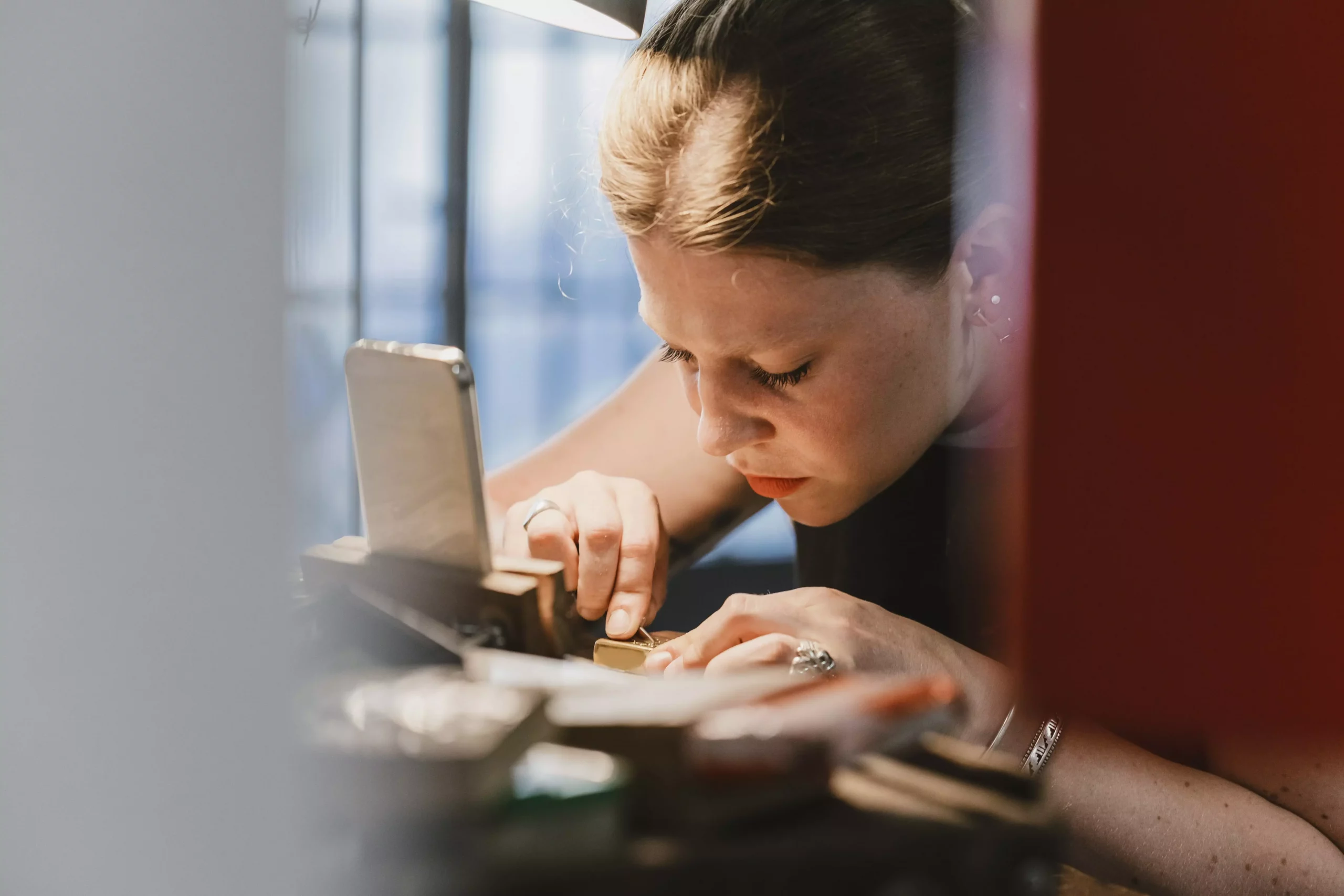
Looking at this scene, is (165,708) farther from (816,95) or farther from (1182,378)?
(1182,378)

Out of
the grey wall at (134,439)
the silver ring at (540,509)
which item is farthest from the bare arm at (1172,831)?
the grey wall at (134,439)

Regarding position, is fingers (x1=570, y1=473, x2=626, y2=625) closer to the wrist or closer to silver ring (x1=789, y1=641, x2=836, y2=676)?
silver ring (x1=789, y1=641, x2=836, y2=676)

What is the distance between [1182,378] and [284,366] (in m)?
A: 0.68

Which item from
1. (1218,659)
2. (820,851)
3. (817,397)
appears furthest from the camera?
(1218,659)

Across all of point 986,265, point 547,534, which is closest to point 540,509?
point 547,534

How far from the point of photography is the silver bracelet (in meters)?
0.72

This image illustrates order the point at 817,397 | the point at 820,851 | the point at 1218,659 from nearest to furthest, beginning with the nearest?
the point at 820,851, the point at 817,397, the point at 1218,659

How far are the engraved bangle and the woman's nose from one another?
297mm

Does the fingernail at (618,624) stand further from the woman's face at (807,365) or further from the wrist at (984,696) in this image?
the wrist at (984,696)

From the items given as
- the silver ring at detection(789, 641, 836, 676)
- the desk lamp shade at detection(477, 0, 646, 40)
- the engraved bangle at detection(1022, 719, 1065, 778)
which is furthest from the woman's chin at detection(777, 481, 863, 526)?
the desk lamp shade at detection(477, 0, 646, 40)

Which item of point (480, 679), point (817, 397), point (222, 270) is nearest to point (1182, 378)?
point (817, 397)

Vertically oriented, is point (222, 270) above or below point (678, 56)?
below

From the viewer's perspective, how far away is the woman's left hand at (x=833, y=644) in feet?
2.32

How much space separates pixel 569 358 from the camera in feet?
2.50
